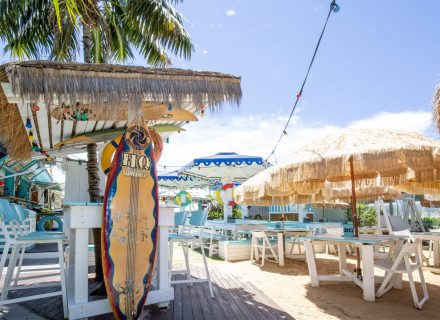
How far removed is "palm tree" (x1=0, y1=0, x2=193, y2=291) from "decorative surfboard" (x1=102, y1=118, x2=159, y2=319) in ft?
11.2

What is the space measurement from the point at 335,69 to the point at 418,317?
24.6 ft

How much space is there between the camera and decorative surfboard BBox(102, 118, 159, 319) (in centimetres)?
323

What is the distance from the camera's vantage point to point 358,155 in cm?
435

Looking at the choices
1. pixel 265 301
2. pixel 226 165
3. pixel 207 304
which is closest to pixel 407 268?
pixel 265 301

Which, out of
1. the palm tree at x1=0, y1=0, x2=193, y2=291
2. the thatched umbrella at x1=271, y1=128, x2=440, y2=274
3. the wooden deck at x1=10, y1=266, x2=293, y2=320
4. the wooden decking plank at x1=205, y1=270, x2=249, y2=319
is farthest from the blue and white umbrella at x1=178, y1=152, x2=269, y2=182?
the wooden deck at x1=10, y1=266, x2=293, y2=320

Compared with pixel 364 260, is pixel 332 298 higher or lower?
lower

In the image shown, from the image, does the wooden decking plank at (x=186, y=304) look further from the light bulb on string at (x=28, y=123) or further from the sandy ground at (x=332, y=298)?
the light bulb on string at (x=28, y=123)

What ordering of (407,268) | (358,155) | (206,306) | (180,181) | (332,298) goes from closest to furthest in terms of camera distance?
(206,306) < (407,268) < (358,155) < (332,298) < (180,181)

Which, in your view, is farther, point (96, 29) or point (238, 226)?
point (238, 226)

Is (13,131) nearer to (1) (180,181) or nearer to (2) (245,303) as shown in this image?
(2) (245,303)

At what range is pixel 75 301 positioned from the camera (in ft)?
10.5

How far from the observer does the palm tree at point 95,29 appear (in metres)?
6.52

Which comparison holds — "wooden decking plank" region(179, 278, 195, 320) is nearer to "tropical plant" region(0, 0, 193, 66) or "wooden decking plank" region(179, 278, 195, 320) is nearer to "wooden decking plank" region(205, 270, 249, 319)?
"wooden decking plank" region(205, 270, 249, 319)

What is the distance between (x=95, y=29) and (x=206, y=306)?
564cm
